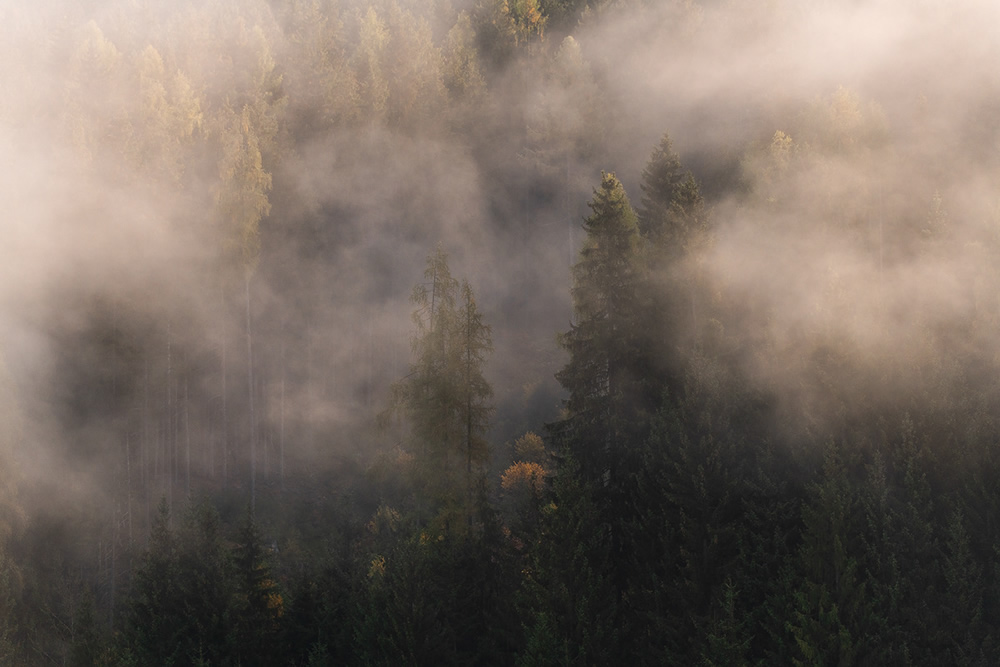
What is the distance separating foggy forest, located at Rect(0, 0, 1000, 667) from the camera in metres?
18.9

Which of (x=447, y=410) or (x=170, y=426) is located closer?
(x=447, y=410)

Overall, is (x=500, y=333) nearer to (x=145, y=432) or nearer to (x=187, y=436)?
(x=187, y=436)

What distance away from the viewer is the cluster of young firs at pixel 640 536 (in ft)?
55.7

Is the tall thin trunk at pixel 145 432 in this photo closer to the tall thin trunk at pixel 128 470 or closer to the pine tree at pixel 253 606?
the tall thin trunk at pixel 128 470

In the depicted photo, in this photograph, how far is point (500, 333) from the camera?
144 ft

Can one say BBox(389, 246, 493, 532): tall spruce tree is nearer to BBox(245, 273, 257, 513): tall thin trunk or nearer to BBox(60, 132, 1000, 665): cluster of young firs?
BBox(60, 132, 1000, 665): cluster of young firs

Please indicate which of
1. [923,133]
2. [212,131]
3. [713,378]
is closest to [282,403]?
[212,131]

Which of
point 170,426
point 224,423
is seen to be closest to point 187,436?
point 170,426

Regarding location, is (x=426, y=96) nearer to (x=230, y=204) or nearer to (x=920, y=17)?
(x=230, y=204)

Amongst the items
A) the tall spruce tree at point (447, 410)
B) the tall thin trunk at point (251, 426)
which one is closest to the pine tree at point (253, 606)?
the tall spruce tree at point (447, 410)

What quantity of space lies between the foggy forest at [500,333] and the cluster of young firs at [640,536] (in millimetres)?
108

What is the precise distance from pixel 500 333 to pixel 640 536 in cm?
2418

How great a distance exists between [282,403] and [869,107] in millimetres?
28273

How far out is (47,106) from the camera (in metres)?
32.7
